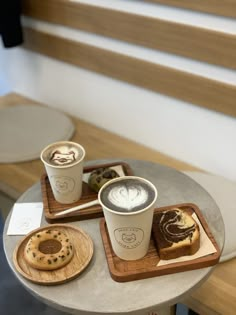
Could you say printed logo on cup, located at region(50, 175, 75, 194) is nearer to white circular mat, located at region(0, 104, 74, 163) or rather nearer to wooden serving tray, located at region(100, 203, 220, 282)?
wooden serving tray, located at region(100, 203, 220, 282)

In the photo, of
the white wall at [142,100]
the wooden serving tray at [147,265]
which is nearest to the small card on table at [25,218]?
the wooden serving tray at [147,265]

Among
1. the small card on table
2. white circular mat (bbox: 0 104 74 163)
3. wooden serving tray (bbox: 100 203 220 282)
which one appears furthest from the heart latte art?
white circular mat (bbox: 0 104 74 163)

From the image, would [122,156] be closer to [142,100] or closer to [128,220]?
[142,100]

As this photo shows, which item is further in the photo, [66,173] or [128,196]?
[66,173]

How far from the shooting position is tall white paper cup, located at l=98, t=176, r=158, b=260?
2.81 ft

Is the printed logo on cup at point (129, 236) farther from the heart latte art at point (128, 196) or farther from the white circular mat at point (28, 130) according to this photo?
the white circular mat at point (28, 130)

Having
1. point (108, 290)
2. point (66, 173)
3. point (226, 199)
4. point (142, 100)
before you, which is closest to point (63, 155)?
point (66, 173)

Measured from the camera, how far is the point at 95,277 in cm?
89

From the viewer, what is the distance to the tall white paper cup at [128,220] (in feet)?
2.81

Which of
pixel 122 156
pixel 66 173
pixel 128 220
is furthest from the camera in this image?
pixel 122 156

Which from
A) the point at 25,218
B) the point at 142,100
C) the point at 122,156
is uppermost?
the point at 25,218

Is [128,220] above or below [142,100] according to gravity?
above

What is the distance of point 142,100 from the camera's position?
168 cm

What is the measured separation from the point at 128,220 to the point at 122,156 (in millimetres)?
811
